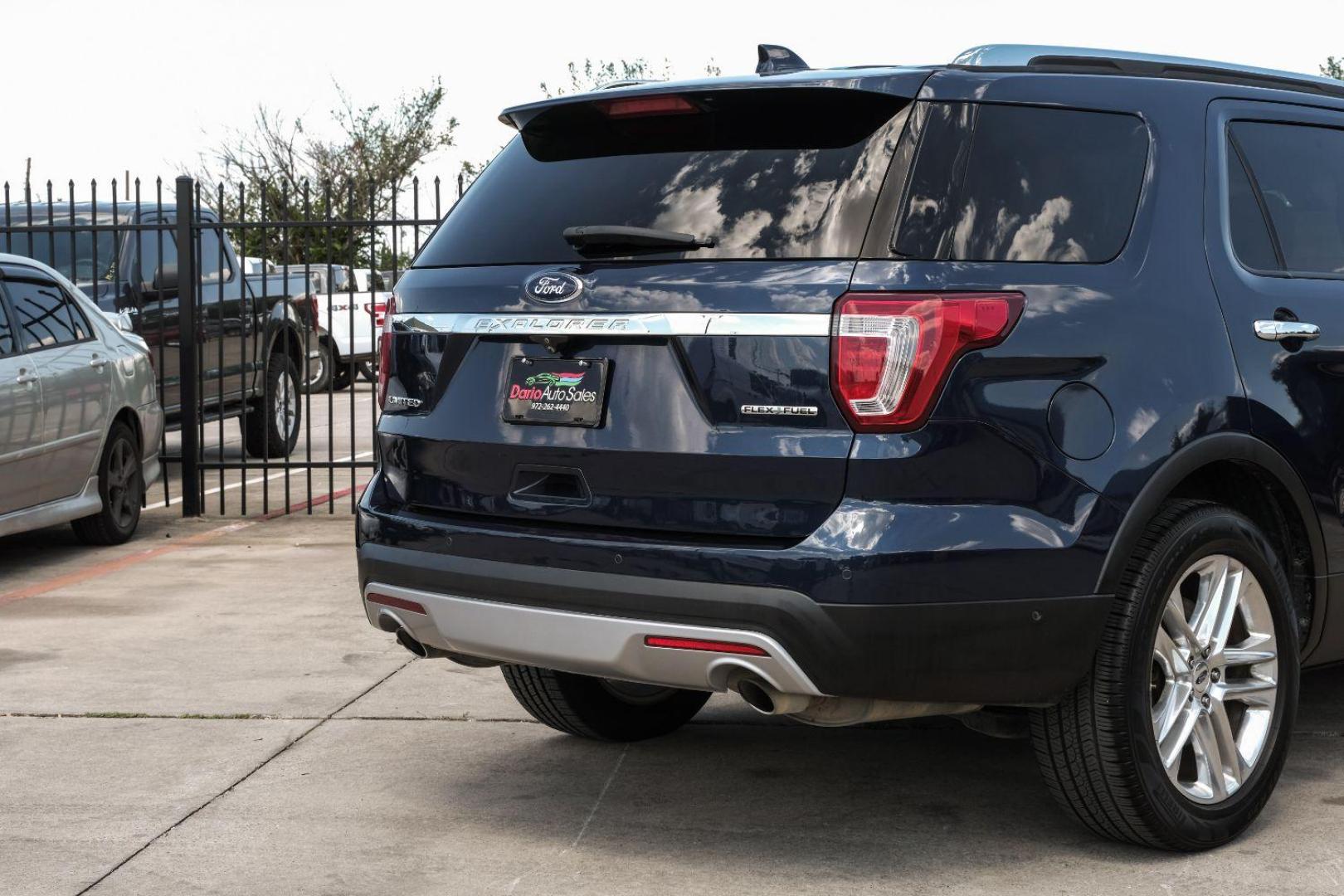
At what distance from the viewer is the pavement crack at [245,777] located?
4188 mm

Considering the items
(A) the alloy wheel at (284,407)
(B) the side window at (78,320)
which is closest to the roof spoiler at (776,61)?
(B) the side window at (78,320)

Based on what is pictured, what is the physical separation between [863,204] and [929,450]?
570mm

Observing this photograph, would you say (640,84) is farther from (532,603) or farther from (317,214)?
(317,214)

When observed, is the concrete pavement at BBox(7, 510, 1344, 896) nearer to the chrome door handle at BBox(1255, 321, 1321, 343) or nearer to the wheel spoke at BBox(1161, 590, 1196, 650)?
the wheel spoke at BBox(1161, 590, 1196, 650)

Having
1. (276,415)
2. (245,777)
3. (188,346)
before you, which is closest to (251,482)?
(276,415)

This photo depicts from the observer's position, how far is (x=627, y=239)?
13.1ft

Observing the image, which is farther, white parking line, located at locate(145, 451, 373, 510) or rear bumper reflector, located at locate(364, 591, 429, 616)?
white parking line, located at locate(145, 451, 373, 510)

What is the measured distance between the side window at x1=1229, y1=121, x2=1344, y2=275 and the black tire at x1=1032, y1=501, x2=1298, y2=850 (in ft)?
2.57

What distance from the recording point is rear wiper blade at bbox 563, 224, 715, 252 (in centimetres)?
392

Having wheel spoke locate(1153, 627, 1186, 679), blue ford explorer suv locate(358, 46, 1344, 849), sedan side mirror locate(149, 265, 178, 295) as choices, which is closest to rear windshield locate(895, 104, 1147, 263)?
blue ford explorer suv locate(358, 46, 1344, 849)

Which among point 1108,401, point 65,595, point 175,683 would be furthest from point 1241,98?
point 65,595

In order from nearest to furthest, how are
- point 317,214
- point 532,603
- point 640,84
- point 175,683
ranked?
point 532,603 < point 640,84 < point 175,683 < point 317,214

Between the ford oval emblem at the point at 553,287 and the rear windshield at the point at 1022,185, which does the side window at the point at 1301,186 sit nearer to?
the rear windshield at the point at 1022,185

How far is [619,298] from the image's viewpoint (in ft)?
12.9
